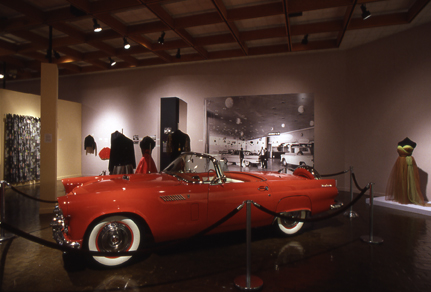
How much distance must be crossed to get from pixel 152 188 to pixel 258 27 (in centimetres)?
555

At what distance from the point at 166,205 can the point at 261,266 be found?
48.7 inches

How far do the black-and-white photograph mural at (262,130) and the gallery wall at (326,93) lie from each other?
0.24 m

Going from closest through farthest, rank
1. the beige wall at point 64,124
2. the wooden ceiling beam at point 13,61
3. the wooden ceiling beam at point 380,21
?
the wooden ceiling beam at point 380,21, the beige wall at point 64,124, the wooden ceiling beam at point 13,61

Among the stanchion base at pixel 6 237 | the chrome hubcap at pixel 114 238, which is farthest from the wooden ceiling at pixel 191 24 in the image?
the chrome hubcap at pixel 114 238

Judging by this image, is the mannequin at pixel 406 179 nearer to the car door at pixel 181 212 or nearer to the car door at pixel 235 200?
the car door at pixel 235 200

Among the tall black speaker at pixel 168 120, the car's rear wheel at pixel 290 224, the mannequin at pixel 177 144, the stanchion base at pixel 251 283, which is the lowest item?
the stanchion base at pixel 251 283

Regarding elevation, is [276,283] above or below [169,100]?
below

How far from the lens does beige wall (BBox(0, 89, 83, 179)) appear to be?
27.3 ft

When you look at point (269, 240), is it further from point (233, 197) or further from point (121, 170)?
point (121, 170)

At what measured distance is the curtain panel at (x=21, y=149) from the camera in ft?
26.2

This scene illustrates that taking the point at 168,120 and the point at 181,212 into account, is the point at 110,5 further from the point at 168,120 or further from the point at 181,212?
the point at 181,212

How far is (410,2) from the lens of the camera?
5.44 meters

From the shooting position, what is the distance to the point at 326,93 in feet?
25.1

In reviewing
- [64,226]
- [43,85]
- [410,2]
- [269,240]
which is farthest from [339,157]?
[43,85]
